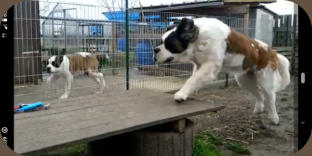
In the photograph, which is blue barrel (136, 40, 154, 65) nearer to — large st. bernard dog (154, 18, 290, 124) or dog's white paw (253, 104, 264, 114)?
dog's white paw (253, 104, 264, 114)

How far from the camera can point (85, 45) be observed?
6203 millimetres

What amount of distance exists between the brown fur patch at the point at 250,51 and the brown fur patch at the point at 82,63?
Answer: 358 cm

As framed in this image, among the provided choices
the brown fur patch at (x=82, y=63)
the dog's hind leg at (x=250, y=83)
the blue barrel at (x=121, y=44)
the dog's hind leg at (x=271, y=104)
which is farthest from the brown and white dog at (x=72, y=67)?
the dog's hind leg at (x=271, y=104)

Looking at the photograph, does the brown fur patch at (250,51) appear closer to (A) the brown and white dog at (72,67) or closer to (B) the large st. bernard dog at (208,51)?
(B) the large st. bernard dog at (208,51)

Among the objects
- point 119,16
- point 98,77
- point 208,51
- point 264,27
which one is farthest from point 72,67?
point 264,27

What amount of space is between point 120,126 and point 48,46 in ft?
12.8

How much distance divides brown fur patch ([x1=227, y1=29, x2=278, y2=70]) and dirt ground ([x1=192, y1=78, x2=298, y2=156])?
0.78 m

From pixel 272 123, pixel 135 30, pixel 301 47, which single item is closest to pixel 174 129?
pixel 301 47

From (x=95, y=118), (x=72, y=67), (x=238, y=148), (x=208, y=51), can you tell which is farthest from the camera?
(x=72, y=67)

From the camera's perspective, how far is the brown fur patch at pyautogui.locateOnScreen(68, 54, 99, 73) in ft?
21.9

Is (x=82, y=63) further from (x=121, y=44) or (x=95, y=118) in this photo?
(x=95, y=118)

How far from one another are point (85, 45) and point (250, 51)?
136 inches

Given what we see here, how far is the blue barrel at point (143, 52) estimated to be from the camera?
257 inches

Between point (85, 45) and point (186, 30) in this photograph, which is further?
point (85, 45)
